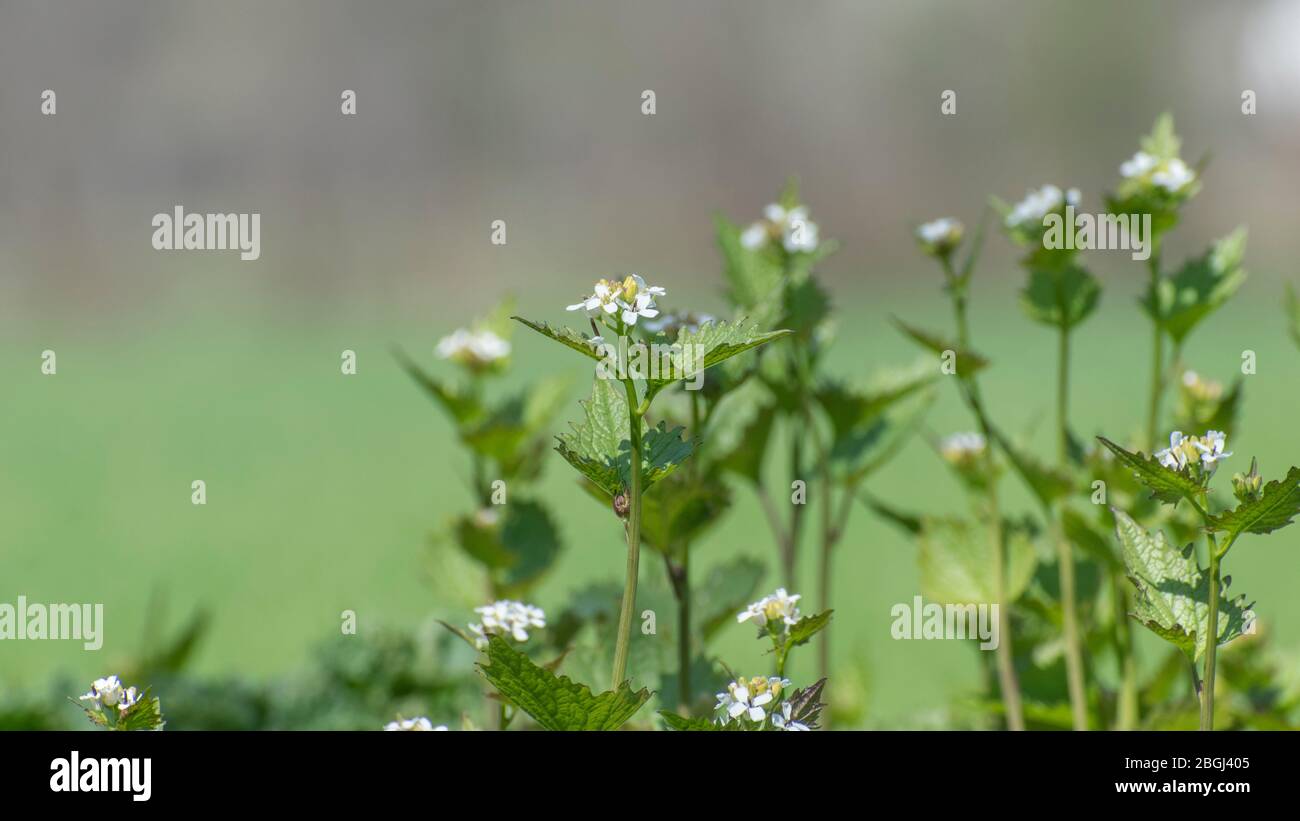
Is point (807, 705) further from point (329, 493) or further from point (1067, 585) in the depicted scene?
point (329, 493)

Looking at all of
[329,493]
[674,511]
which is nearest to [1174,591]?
[674,511]

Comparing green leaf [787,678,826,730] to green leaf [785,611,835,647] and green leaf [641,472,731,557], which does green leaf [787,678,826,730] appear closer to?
green leaf [785,611,835,647]

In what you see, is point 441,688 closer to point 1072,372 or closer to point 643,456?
point 643,456

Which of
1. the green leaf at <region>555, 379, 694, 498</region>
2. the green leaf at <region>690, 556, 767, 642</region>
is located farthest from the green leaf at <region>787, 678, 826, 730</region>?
the green leaf at <region>690, 556, 767, 642</region>

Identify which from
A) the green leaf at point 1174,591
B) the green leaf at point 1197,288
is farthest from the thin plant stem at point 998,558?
the green leaf at point 1174,591

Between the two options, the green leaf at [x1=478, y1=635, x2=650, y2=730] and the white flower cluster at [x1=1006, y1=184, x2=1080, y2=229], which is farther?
the white flower cluster at [x1=1006, y1=184, x2=1080, y2=229]
